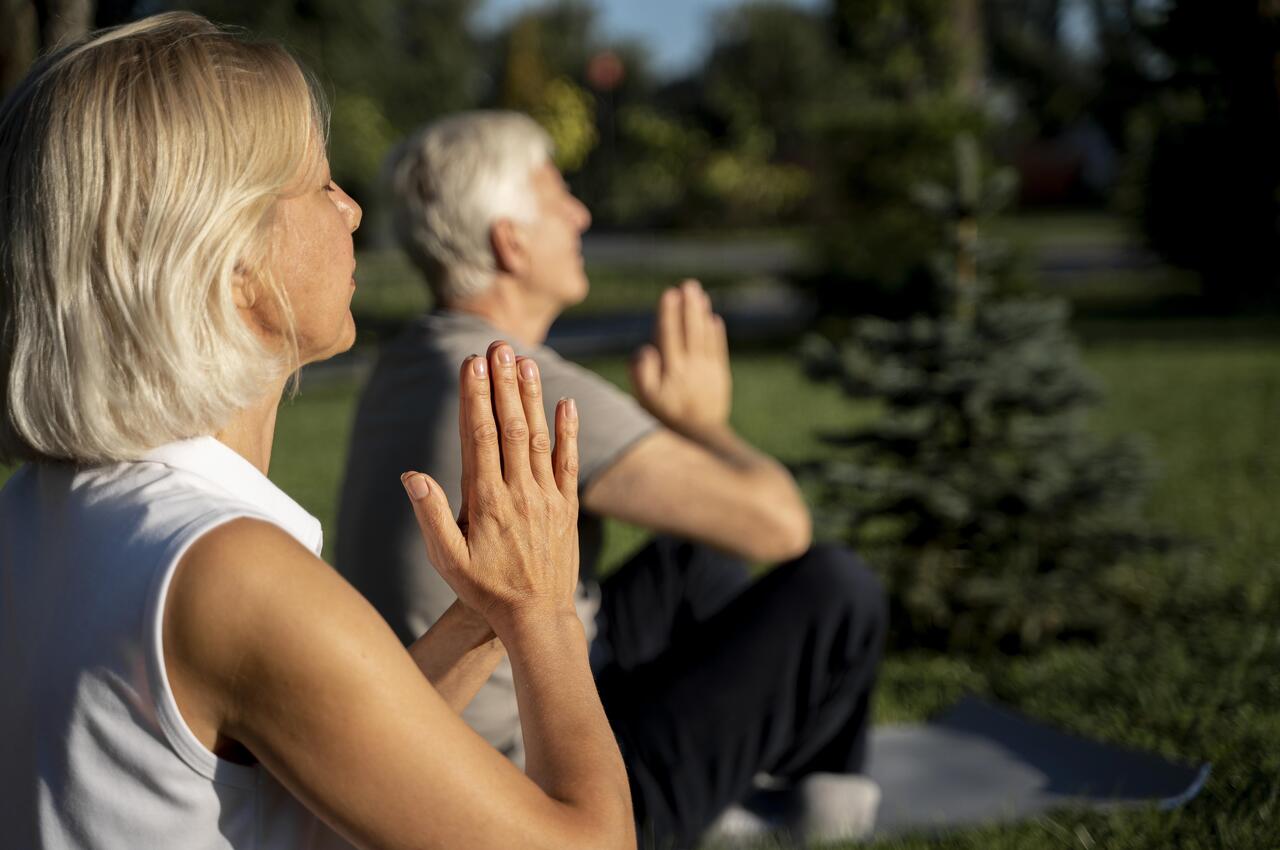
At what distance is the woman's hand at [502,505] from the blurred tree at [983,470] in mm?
2828

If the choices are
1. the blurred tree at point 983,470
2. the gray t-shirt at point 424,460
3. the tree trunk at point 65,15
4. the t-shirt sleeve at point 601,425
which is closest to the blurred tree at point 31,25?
the tree trunk at point 65,15

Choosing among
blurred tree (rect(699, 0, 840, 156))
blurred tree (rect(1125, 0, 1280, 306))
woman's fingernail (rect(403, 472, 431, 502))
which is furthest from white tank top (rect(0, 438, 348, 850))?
blurred tree (rect(699, 0, 840, 156))

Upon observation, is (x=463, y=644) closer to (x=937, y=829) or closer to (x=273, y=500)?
(x=273, y=500)

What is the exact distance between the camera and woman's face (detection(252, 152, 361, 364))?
1.40 m

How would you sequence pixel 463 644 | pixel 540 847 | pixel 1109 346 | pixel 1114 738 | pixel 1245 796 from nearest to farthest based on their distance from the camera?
pixel 540 847 < pixel 463 644 < pixel 1245 796 < pixel 1114 738 < pixel 1109 346

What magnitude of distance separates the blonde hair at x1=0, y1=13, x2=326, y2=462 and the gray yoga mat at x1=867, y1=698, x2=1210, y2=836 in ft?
6.56

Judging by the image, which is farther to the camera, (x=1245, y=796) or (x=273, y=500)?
(x=1245, y=796)

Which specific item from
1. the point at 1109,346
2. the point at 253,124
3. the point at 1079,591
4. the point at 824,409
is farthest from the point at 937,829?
the point at 1109,346

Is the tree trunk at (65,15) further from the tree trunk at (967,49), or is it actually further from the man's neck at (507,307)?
the tree trunk at (967,49)

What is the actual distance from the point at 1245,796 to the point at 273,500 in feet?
7.19

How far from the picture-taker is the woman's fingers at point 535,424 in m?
1.36

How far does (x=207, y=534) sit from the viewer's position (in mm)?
1140

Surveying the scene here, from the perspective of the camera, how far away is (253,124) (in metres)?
1.30

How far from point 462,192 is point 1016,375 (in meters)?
2.07
